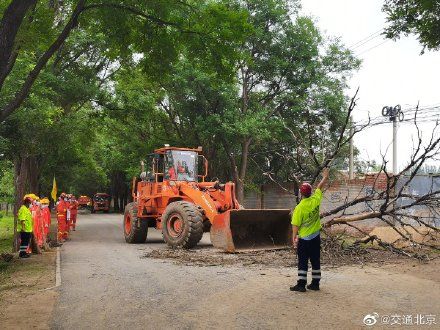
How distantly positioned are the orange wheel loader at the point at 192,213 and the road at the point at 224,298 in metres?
2.32

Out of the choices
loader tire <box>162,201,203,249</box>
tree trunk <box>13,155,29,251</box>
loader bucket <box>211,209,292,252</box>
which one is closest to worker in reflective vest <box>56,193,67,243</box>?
tree trunk <box>13,155,29,251</box>

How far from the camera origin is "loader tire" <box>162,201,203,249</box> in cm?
1362

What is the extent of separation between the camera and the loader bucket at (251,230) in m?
12.5

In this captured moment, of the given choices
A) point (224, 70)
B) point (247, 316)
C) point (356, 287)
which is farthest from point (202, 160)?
point (247, 316)

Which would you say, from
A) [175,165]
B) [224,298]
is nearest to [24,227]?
[175,165]

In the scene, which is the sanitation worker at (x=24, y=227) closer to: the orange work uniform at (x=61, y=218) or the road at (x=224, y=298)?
the road at (x=224, y=298)

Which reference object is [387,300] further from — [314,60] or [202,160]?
[314,60]

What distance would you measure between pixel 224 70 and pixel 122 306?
4600mm

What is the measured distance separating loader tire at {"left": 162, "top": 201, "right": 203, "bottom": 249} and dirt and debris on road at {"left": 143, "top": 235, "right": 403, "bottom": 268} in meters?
0.67

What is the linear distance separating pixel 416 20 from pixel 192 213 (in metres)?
7.44

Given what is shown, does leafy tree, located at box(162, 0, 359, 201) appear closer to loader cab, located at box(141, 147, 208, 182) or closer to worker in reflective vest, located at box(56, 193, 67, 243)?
loader cab, located at box(141, 147, 208, 182)

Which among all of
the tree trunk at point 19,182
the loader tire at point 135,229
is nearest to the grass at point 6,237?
the tree trunk at point 19,182

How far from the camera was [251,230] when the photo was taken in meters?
13.3

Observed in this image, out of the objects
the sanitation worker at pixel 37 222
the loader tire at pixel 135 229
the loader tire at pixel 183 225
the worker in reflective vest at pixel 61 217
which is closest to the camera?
the loader tire at pixel 183 225
